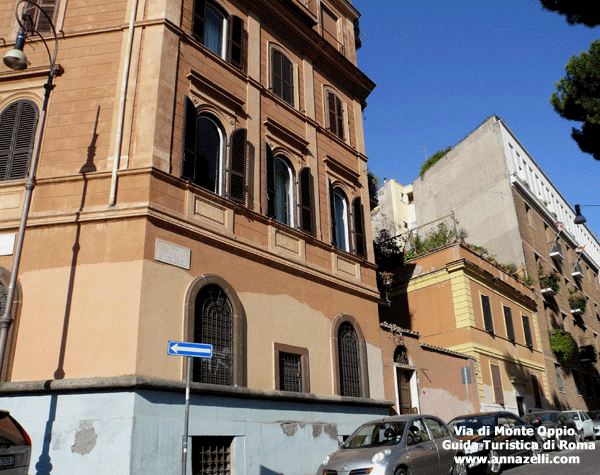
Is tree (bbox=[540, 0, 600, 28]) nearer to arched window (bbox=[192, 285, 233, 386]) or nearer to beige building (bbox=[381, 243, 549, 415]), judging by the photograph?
arched window (bbox=[192, 285, 233, 386])

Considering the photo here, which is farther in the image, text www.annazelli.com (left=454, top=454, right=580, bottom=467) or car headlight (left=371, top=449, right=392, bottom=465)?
text www.annazelli.com (left=454, top=454, right=580, bottom=467)

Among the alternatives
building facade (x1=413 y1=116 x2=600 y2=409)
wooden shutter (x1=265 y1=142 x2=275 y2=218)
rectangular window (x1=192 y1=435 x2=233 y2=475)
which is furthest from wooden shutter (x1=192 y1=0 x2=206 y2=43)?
building facade (x1=413 y1=116 x2=600 y2=409)

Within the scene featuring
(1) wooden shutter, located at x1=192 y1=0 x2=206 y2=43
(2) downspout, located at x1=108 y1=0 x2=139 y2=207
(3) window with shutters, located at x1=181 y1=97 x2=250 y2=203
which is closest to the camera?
(2) downspout, located at x1=108 y1=0 x2=139 y2=207

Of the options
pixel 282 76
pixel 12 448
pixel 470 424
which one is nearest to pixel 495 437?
pixel 470 424

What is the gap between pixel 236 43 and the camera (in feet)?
48.2

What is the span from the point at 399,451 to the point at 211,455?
3.58 m

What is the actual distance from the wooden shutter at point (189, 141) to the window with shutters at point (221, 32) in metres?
2.39

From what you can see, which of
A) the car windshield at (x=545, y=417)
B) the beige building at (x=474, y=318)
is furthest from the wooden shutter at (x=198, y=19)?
the car windshield at (x=545, y=417)

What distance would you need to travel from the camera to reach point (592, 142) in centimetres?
1595

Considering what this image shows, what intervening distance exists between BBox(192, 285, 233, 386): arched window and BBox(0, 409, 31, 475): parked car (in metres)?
3.92

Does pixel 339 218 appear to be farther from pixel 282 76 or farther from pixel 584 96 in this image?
pixel 584 96

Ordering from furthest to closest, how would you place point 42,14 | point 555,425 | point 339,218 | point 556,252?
point 556,252, point 555,425, point 339,218, point 42,14

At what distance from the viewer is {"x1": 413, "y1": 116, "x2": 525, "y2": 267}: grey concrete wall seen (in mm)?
30828

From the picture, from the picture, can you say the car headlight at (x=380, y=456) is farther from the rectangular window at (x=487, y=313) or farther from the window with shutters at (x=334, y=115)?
the rectangular window at (x=487, y=313)
